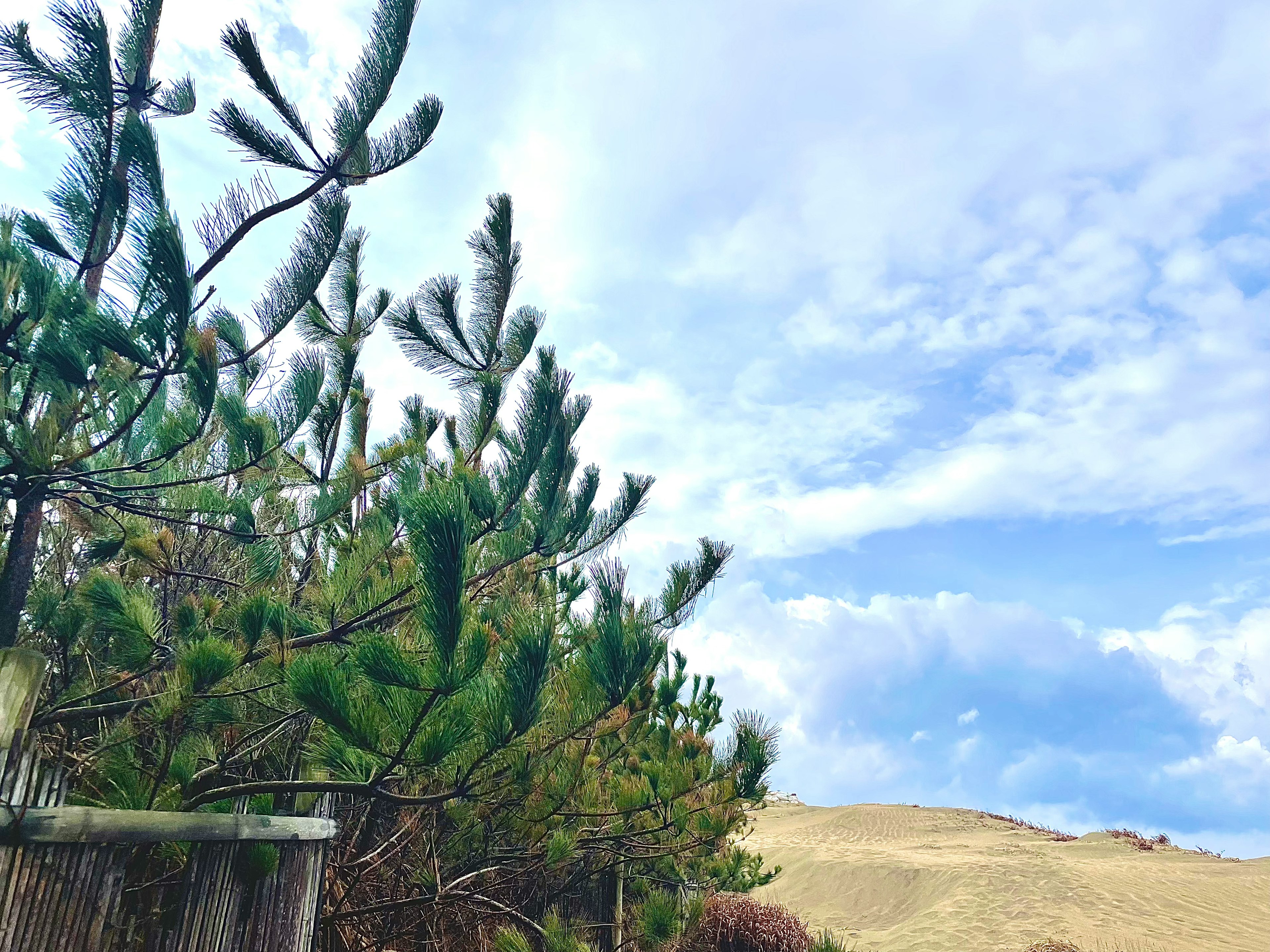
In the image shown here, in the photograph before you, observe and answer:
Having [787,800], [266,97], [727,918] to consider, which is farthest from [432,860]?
[787,800]

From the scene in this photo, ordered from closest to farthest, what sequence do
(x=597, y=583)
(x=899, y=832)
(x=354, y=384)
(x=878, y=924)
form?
(x=597, y=583) < (x=354, y=384) < (x=878, y=924) < (x=899, y=832)

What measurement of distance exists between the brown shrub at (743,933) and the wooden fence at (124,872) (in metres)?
4.95

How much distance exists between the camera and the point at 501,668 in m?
2.23

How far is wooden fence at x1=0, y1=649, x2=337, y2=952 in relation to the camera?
1.88m

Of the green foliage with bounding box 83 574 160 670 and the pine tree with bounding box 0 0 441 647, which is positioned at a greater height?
the pine tree with bounding box 0 0 441 647

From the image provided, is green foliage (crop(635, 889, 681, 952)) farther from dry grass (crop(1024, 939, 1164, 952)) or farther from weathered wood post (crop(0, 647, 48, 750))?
dry grass (crop(1024, 939, 1164, 952))

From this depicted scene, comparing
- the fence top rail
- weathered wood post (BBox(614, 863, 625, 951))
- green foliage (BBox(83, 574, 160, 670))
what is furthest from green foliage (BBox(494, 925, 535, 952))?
green foliage (BBox(83, 574, 160, 670))

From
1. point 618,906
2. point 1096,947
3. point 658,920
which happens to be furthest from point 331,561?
point 1096,947

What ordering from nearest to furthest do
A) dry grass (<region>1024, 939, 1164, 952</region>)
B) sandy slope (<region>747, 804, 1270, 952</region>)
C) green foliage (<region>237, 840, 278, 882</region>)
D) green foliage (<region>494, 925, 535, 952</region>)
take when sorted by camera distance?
1. green foliage (<region>237, 840, 278, 882</region>)
2. green foliage (<region>494, 925, 535, 952</region>)
3. dry grass (<region>1024, 939, 1164, 952</region>)
4. sandy slope (<region>747, 804, 1270, 952</region>)

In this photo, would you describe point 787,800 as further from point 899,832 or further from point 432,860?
point 432,860

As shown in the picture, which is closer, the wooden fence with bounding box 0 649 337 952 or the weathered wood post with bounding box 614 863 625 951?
the wooden fence with bounding box 0 649 337 952

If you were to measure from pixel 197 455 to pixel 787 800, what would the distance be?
24.2 m

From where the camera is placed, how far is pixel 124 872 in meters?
2.18

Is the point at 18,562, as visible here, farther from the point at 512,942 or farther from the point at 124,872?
the point at 512,942
